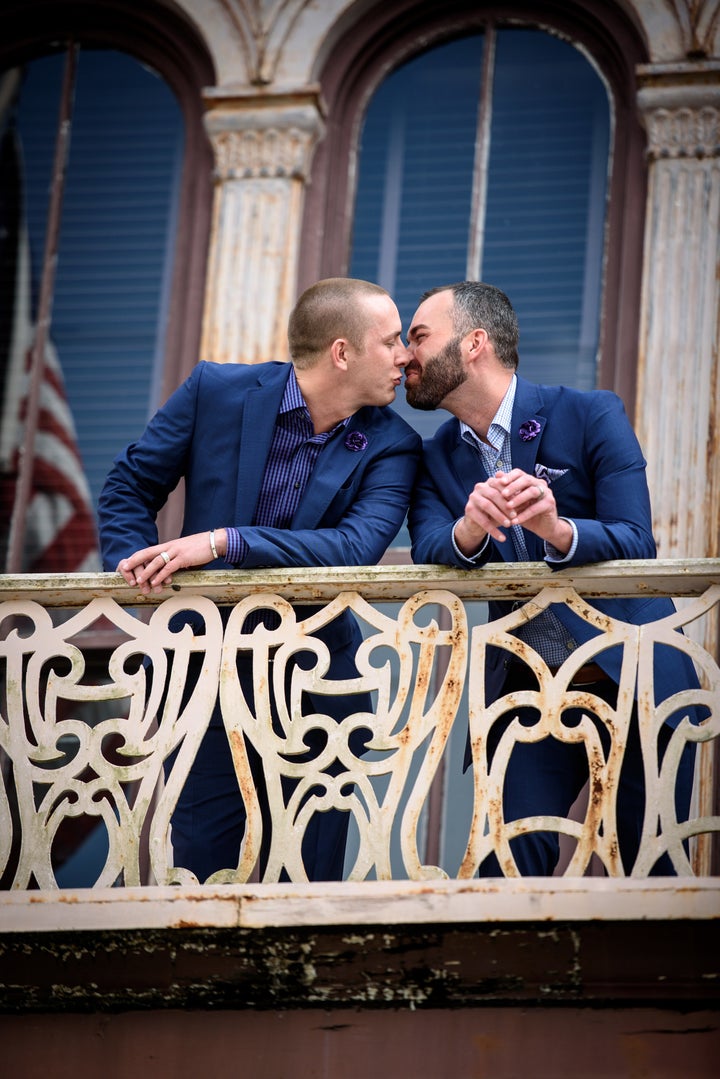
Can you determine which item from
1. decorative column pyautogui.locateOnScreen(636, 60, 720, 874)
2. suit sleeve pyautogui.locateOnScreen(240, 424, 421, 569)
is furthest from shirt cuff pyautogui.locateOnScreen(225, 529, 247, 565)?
decorative column pyautogui.locateOnScreen(636, 60, 720, 874)

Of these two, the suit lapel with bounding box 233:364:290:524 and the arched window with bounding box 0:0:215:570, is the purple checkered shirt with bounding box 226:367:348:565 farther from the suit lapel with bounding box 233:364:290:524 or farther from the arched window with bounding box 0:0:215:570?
the arched window with bounding box 0:0:215:570

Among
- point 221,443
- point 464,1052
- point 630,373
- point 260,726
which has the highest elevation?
point 630,373

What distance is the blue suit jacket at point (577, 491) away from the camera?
520 cm

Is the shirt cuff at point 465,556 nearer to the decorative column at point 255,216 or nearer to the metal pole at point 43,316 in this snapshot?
the decorative column at point 255,216

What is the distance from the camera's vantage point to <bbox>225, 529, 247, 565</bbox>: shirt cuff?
5316mm

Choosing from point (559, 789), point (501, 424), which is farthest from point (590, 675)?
point (501, 424)

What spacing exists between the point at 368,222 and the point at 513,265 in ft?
2.42

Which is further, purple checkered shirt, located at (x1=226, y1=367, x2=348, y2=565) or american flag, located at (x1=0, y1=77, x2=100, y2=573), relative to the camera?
american flag, located at (x1=0, y1=77, x2=100, y2=573)

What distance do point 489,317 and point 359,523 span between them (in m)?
0.91

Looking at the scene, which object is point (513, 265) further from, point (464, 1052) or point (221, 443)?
point (464, 1052)

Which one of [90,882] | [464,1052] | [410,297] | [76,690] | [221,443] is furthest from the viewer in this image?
[410,297]

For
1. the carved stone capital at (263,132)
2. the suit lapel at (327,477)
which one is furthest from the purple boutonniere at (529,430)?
the carved stone capital at (263,132)

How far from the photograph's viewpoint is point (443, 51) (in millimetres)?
8336

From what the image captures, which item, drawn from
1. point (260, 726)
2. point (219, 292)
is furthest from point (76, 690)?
point (219, 292)
